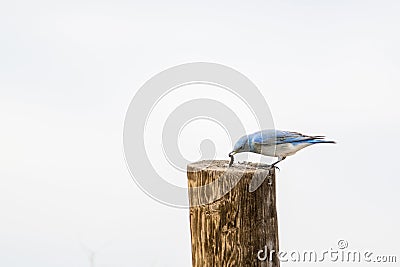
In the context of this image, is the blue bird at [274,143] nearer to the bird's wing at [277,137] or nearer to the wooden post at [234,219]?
the bird's wing at [277,137]

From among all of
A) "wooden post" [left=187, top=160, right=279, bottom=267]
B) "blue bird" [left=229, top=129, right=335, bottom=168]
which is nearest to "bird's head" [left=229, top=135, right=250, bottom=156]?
"blue bird" [left=229, top=129, right=335, bottom=168]

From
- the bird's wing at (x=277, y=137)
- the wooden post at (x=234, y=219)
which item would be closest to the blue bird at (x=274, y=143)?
the bird's wing at (x=277, y=137)

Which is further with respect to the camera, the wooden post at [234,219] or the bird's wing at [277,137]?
the bird's wing at [277,137]

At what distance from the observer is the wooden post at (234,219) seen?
305 cm

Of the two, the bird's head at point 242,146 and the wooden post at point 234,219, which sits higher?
the bird's head at point 242,146

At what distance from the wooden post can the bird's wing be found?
275 mm

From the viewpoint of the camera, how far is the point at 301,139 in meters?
3.57

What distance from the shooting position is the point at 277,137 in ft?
11.4

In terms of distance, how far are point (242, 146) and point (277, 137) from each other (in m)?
0.22

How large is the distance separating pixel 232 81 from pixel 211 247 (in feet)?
3.30

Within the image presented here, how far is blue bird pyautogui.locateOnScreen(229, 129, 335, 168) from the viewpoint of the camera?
11.2 feet

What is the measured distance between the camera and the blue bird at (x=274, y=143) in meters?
3.42

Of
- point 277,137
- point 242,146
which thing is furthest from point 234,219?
point 277,137

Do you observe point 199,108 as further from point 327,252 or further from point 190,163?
point 327,252
